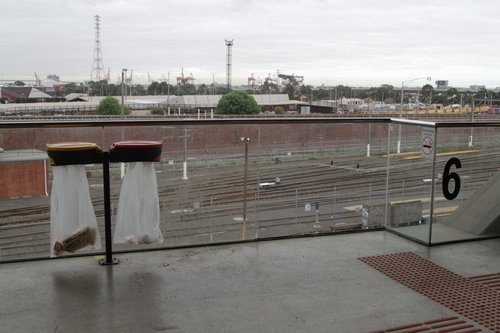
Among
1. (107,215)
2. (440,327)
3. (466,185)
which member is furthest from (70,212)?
(466,185)

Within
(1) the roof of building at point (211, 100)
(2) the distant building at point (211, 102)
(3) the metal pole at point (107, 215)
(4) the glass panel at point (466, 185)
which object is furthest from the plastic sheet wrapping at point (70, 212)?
(1) the roof of building at point (211, 100)

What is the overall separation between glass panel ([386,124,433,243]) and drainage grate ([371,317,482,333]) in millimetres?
1580

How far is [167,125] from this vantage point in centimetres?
381

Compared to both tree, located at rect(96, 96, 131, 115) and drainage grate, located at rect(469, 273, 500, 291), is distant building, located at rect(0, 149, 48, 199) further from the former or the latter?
tree, located at rect(96, 96, 131, 115)

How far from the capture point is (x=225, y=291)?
121 inches

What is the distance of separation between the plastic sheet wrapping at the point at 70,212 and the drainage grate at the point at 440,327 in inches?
82.8

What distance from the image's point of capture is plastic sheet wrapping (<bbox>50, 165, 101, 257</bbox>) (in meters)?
3.32

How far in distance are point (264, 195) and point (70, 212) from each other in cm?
199

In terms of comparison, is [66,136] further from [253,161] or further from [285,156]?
[285,156]

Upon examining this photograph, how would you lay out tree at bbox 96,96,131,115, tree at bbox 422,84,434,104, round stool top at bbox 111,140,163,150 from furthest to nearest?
tree at bbox 422,84,434,104 → tree at bbox 96,96,131,115 → round stool top at bbox 111,140,163,150

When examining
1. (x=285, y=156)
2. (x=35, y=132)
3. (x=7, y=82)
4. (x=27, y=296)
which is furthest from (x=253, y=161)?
(x=7, y=82)

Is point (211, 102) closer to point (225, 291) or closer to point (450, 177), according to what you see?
point (450, 177)

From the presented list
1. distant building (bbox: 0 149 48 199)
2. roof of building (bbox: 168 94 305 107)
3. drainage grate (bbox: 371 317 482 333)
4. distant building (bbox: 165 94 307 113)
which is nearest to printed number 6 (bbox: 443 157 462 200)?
drainage grate (bbox: 371 317 482 333)

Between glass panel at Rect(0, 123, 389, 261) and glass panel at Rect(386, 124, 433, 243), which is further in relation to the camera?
glass panel at Rect(386, 124, 433, 243)
